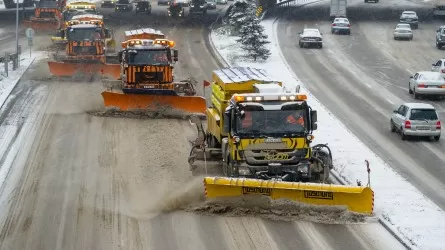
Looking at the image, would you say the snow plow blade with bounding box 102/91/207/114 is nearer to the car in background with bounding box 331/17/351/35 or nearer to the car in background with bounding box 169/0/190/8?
the car in background with bounding box 331/17/351/35

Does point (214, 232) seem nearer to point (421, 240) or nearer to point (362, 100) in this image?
point (421, 240)

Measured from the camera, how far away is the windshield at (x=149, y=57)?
116ft

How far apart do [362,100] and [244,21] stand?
48.6 ft

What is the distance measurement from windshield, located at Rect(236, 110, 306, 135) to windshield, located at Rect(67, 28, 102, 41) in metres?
24.7

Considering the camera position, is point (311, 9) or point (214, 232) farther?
point (311, 9)

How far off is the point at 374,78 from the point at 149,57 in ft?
58.1

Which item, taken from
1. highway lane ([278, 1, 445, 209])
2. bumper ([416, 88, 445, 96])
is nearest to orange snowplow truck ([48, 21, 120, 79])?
highway lane ([278, 1, 445, 209])

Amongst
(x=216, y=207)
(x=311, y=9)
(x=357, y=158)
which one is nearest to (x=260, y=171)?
(x=216, y=207)

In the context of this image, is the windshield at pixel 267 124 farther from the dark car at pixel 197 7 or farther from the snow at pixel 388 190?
the dark car at pixel 197 7

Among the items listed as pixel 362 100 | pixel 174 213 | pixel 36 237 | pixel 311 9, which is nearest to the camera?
pixel 36 237

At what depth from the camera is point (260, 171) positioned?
856 inches

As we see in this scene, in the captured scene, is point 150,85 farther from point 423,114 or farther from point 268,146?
point 268,146

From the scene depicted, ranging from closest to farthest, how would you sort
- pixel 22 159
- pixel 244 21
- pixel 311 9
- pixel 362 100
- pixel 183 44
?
pixel 22 159
pixel 362 100
pixel 244 21
pixel 183 44
pixel 311 9

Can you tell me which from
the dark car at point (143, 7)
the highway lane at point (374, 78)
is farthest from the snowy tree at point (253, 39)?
the dark car at point (143, 7)
